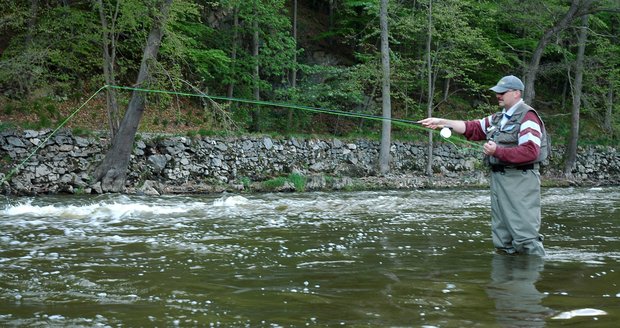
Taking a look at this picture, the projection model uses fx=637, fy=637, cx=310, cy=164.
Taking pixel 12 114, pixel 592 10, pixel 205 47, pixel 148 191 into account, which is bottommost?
pixel 148 191

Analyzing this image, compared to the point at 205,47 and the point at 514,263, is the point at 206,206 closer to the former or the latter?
the point at 514,263

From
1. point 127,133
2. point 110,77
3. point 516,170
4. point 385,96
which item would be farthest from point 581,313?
point 385,96

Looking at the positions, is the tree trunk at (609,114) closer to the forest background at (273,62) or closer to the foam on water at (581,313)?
the forest background at (273,62)

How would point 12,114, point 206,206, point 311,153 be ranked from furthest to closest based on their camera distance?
point 311,153 < point 12,114 < point 206,206

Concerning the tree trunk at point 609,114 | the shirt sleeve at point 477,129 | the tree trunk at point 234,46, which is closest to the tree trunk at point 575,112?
the tree trunk at point 609,114

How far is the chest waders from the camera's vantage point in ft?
19.7

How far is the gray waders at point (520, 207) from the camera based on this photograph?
6004 mm

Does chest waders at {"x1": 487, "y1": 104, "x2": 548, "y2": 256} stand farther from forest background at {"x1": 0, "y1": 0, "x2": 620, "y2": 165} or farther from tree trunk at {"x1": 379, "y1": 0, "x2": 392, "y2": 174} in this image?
tree trunk at {"x1": 379, "y1": 0, "x2": 392, "y2": 174}

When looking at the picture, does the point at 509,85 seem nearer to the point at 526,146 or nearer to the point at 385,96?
the point at 526,146

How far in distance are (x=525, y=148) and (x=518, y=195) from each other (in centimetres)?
48

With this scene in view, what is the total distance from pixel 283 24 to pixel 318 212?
13.4 meters

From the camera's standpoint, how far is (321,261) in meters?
5.82

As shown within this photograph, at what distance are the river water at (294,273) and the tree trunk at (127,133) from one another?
21.2 feet

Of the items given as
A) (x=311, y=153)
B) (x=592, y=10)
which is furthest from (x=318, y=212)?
(x=592, y=10)
